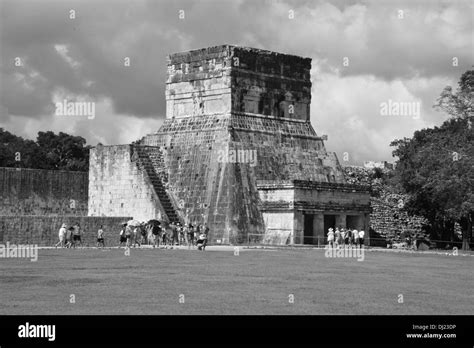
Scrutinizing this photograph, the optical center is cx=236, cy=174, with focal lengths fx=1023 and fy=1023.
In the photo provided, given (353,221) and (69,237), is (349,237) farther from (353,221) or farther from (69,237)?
(69,237)

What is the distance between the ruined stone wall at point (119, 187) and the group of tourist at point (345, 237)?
6.93 metres

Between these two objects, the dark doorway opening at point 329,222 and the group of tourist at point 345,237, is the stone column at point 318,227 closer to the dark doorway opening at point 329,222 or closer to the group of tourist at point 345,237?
the group of tourist at point 345,237

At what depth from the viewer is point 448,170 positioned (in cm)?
4169

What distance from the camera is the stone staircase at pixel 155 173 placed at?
41.4 meters

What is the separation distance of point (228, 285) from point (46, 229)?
61.5 feet

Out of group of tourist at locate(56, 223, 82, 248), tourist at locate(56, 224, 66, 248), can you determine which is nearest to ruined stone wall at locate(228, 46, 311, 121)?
group of tourist at locate(56, 223, 82, 248)

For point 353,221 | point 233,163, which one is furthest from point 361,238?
point 233,163

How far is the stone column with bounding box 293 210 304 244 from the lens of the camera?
40.3 meters

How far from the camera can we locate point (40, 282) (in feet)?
66.3

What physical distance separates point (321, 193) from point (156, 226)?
23.0ft

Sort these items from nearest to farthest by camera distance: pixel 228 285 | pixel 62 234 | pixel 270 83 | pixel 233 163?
pixel 228 285 < pixel 62 234 < pixel 233 163 < pixel 270 83

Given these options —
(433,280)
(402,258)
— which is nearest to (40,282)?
(433,280)

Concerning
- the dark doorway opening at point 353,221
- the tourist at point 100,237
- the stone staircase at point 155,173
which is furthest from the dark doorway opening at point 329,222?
the tourist at point 100,237
